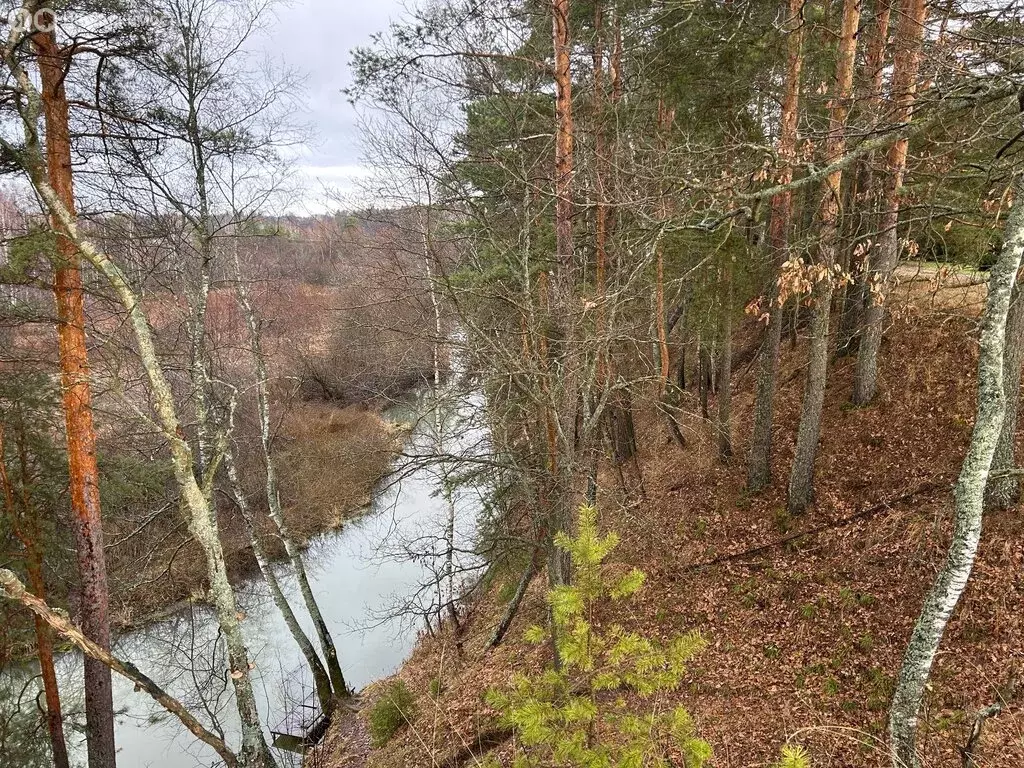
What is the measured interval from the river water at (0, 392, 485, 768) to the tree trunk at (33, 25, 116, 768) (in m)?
1.51

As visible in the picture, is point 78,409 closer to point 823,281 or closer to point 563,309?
point 563,309

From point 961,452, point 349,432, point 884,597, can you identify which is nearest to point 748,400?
point 961,452

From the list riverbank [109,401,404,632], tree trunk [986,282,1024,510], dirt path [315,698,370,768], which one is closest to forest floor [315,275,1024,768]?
dirt path [315,698,370,768]

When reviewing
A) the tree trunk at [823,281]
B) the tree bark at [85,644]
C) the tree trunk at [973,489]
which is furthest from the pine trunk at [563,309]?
the tree bark at [85,644]

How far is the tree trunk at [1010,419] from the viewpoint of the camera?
5812 millimetres

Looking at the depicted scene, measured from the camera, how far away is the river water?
9477 millimetres

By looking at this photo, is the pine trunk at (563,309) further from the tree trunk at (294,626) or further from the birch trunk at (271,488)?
the tree trunk at (294,626)

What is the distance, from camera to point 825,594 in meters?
6.88

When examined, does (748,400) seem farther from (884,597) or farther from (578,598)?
(578,598)

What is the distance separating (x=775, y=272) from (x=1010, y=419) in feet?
10.9

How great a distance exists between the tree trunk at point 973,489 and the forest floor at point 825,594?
0.31 m

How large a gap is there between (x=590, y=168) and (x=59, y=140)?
532 cm

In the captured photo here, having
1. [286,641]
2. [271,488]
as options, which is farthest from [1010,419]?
[286,641]

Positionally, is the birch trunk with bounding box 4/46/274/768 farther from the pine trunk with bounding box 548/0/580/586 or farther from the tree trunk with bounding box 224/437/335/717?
the tree trunk with bounding box 224/437/335/717
